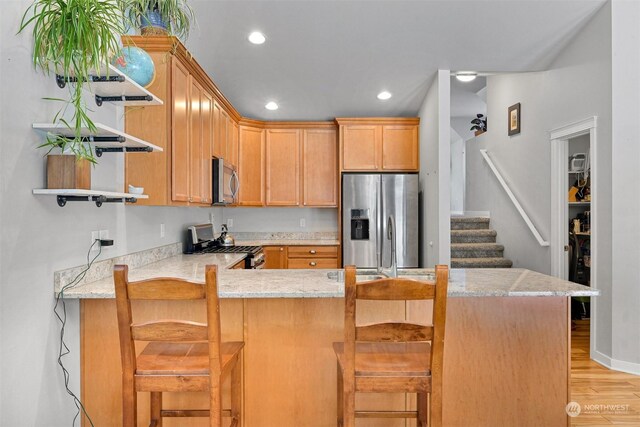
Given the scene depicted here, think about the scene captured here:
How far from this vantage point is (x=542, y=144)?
4.37 metres

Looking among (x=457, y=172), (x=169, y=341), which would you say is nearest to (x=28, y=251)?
(x=169, y=341)

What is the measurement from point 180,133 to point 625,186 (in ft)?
11.3

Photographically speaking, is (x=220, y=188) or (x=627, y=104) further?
(x=220, y=188)

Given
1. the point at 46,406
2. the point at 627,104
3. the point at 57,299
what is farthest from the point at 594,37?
the point at 46,406

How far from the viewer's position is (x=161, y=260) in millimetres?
3172

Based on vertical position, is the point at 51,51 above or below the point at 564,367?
above

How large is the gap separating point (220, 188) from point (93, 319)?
1.79 metres

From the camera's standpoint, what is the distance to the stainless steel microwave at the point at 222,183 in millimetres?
3537

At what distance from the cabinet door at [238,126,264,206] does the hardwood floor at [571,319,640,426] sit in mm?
3679

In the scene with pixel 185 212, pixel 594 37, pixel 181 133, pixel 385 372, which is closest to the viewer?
pixel 385 372

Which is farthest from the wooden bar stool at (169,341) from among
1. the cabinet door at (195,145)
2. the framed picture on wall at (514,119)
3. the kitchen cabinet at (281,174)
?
the framed picture on wall at (514,119)

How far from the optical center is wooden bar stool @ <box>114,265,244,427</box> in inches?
54.7

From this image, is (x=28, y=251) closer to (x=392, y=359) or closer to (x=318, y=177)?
(x=392, y=359)

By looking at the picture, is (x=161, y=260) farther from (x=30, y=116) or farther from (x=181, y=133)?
(x=30, y=116)
